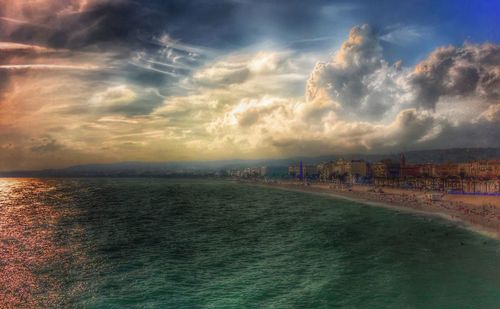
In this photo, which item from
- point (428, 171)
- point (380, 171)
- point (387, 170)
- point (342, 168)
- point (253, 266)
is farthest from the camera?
point (342, 168)

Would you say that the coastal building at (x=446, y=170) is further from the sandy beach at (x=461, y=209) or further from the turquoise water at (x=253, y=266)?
the turquoise water at (x=253, y=266)

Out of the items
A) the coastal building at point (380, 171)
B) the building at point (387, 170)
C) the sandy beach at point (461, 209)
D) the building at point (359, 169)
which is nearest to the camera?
the sandy beach at point (461, 209)

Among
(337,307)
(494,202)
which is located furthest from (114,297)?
(494,202)

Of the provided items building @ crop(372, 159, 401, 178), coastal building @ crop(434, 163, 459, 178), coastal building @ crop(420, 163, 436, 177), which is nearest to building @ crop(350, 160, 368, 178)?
building @ crop(372, 159, 401, 178)

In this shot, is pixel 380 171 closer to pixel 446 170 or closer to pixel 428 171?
pixel 428 171

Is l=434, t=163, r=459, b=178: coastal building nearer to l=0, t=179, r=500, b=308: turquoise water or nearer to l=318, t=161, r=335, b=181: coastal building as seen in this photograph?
l=318, t=161, r=335, b=181: coastal building

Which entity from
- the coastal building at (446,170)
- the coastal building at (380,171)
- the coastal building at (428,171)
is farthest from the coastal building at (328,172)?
the coastal building at (446,170)

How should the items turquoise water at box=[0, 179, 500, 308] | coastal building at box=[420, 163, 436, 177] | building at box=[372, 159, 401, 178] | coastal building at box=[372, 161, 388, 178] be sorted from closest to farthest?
1. turquoise water at box=[0, 179, 500, 308]
2. coastal building at box=[420, 163, 436, 177]
3. coastal building at box=[372, 161, 388, 178]
4. building at box=[372, 159, 401, 178]

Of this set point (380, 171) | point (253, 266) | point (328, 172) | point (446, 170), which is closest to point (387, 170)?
point (380, 171)
